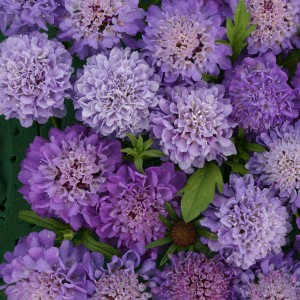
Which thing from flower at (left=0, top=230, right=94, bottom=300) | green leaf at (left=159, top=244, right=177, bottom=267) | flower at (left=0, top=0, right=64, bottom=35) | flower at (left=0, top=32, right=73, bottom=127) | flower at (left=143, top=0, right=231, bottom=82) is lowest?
flower at (left=0, top=230, right=94, bottom=300)

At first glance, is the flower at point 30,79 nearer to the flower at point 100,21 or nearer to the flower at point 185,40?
the flower at point 100,21

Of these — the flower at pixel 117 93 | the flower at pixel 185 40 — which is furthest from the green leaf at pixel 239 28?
the flower at pixel 117 93

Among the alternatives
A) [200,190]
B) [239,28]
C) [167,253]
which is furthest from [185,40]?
[167,253]

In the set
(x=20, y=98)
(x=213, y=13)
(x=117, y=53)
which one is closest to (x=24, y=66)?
(x=20, y=98)

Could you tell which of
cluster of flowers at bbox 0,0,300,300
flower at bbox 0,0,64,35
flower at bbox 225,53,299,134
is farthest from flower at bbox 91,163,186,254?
flower at bbox 0,0,64,35

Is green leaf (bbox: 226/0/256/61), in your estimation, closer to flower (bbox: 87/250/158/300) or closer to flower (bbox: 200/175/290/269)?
flower (bbox: 200/175/290/269)

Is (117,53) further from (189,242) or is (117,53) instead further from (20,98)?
(189,242)
